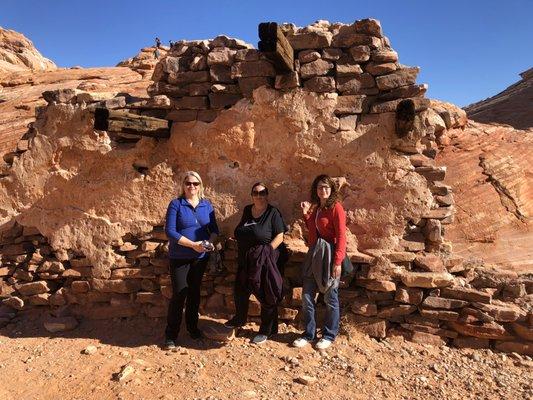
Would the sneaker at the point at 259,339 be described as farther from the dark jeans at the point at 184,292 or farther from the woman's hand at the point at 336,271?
the woman's hand at the point at 336,271

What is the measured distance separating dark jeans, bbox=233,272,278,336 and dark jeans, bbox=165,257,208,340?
366 millimetres

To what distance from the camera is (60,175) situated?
484 cm

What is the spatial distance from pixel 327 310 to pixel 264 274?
2.06 ft

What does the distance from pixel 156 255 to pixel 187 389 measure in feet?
5.28

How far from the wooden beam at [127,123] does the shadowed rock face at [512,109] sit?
775 cm

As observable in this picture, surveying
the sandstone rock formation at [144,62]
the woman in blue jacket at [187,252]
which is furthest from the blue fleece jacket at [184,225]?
the sandstone rock formation at [144,62]

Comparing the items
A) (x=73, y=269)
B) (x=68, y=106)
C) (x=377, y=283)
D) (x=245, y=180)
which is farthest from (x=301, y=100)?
(x=73, y=269)

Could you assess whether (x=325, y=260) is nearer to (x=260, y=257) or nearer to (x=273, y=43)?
(x=260, y=257)

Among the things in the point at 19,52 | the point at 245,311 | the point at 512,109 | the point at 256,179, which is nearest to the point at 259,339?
the point at 245,311

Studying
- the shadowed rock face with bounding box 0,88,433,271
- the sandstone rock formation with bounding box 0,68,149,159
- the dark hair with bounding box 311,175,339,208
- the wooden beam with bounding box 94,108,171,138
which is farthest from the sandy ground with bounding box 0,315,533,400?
the sandstone rock formation with bounding box 0,68,149,159

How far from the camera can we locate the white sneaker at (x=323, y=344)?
3.75 meters

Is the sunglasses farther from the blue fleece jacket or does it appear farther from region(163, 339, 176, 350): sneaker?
region(163, 339, 176, 350): sneaker

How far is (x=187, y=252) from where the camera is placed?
3.88 meters

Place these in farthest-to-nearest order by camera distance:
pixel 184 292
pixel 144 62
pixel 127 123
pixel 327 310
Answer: pixel 144 62 → pixel 127 123 → pixel 184 292 → pixel 327 310
